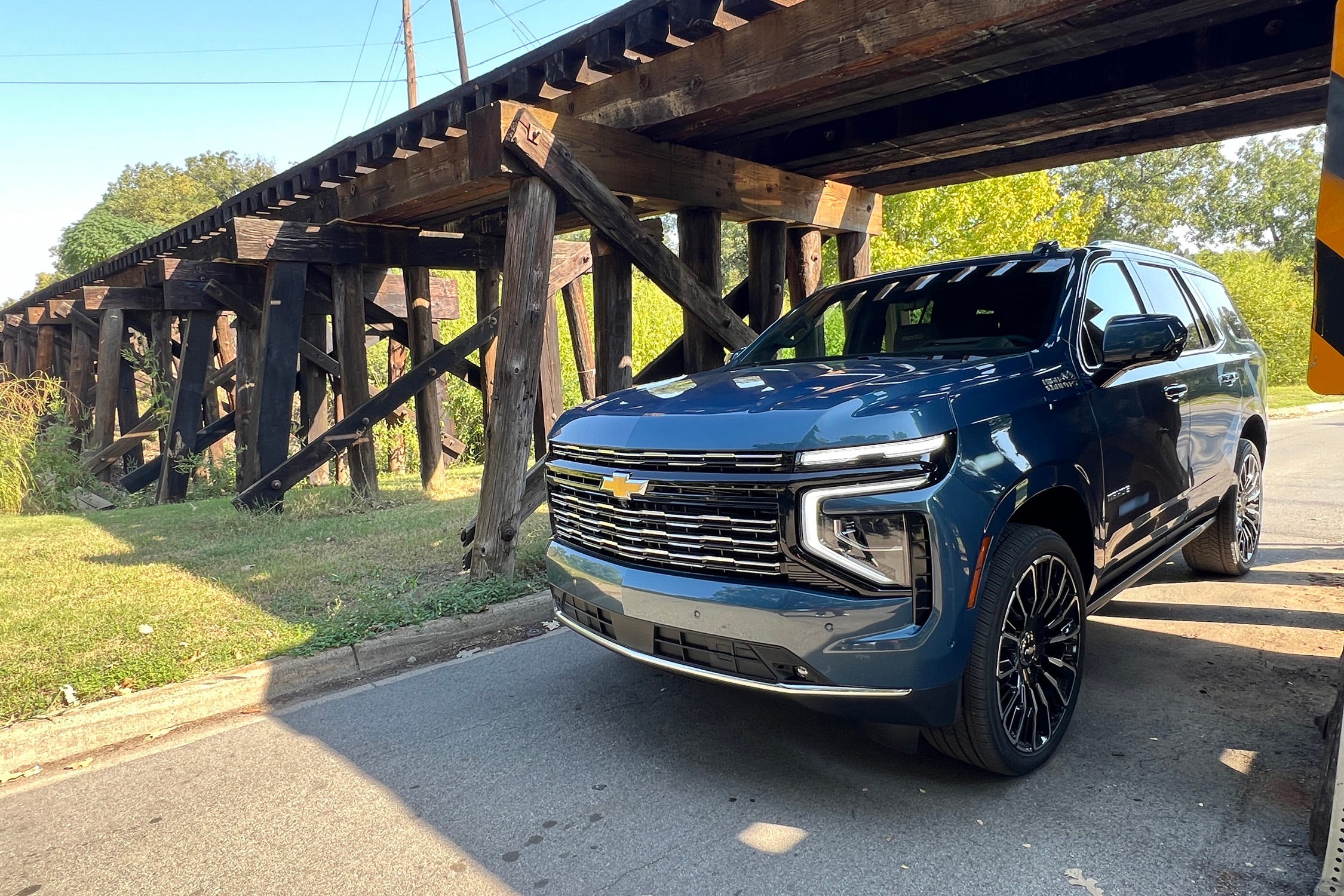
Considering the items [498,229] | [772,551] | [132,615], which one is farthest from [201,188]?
[772,551]

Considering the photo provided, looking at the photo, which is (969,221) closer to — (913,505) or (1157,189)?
(913,505)

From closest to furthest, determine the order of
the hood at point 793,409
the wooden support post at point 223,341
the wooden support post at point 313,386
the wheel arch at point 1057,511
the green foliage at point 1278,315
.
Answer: the hood at point 793,409 → the wheel arch at point 1057,511 → the wooden support post at point 313,386 → the wooden support post at point 223,341 → the green foliage at point 1278,315

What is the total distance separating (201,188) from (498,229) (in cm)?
5565

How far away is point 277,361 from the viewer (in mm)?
8609

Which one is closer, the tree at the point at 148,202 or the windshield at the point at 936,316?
the windshield at the point at 936,316

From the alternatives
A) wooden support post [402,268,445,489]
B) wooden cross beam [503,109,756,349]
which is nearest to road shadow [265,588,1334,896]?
wooden cross beam [503,109,756,349]

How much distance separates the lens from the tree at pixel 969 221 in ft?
66.7

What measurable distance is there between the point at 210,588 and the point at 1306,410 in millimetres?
A: 22619

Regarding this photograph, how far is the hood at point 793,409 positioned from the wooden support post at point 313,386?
7417 millimetres

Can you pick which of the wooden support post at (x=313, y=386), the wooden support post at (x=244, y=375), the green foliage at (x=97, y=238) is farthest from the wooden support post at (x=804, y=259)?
the green foliage at (x=97, y=238)

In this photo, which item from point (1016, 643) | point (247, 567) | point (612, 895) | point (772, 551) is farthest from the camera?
point (247, 567)

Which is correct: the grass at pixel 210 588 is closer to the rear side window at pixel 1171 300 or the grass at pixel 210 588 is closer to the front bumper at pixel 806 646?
the front bumper at pixel 806 646

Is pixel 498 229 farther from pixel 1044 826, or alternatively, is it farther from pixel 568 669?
pixel 1044 826

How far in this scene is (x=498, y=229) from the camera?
10.0 metres
